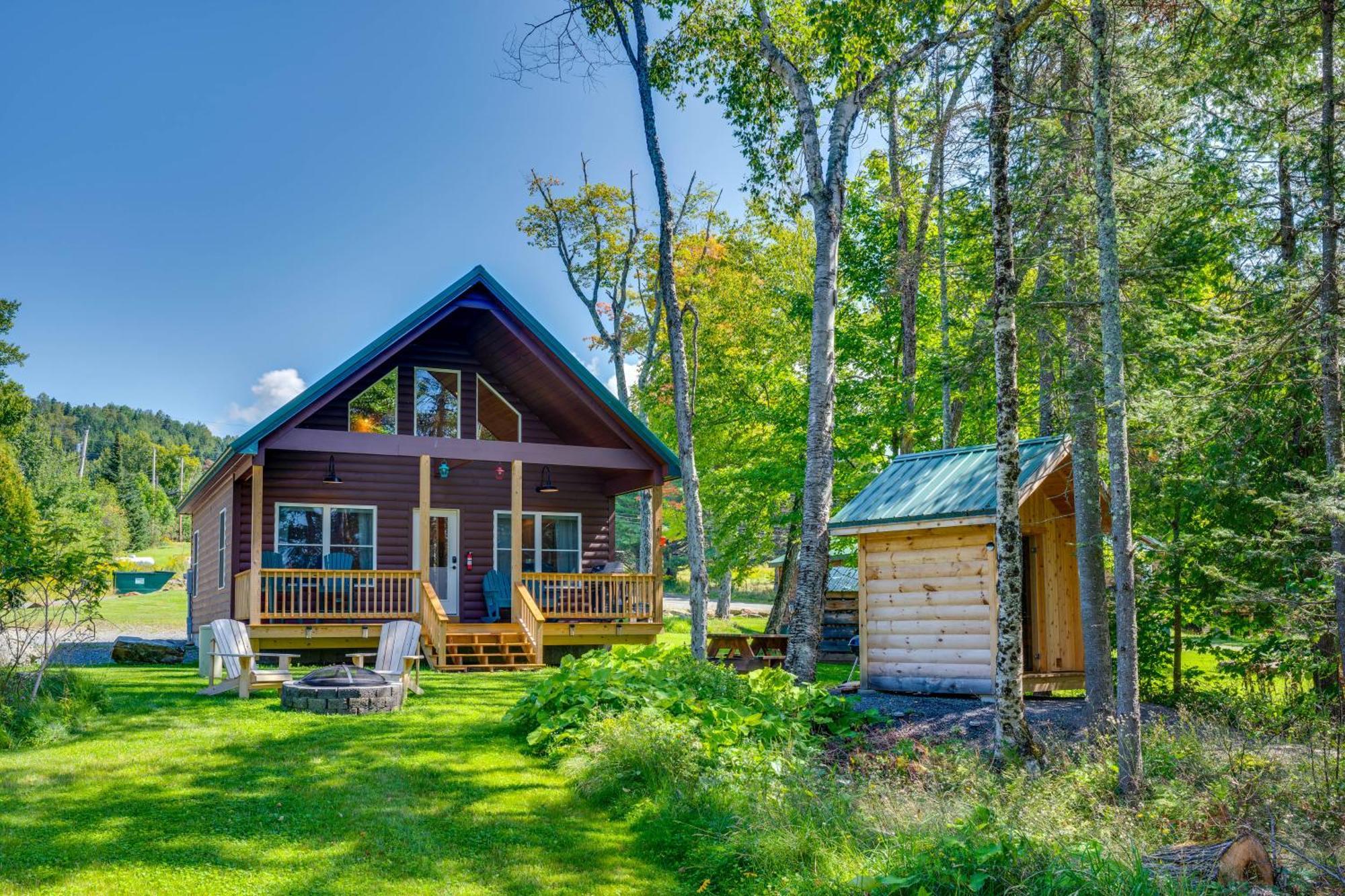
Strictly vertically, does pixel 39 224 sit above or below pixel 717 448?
above

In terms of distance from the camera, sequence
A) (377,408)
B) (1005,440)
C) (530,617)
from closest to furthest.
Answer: (1005,440)
(530,617)
(377,408)

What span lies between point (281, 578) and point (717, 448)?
10.9 metres

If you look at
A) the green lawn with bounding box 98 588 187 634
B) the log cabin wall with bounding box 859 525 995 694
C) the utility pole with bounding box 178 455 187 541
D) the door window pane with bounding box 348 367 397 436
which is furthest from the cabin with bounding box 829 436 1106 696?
the utility pole with bounding box 178 455 187 541

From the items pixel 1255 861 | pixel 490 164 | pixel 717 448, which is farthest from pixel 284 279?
pixel 1255 861

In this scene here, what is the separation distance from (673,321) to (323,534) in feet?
25.7

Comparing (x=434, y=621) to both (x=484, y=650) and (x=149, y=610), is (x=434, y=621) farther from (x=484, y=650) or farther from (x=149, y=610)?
(x=149, y=610)

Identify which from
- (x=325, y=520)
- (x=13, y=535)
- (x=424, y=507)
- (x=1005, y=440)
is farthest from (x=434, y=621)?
(x=1005, y=440)

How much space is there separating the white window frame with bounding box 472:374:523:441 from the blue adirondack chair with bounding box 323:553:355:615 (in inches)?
121

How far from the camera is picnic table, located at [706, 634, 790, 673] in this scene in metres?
14.5

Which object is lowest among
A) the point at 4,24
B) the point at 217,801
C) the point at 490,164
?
the point at 217,801

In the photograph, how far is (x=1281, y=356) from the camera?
9.45m

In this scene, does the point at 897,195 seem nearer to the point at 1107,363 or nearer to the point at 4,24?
the point at 1107,363

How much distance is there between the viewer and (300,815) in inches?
231

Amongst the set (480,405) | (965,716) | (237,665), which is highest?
(480,405)
